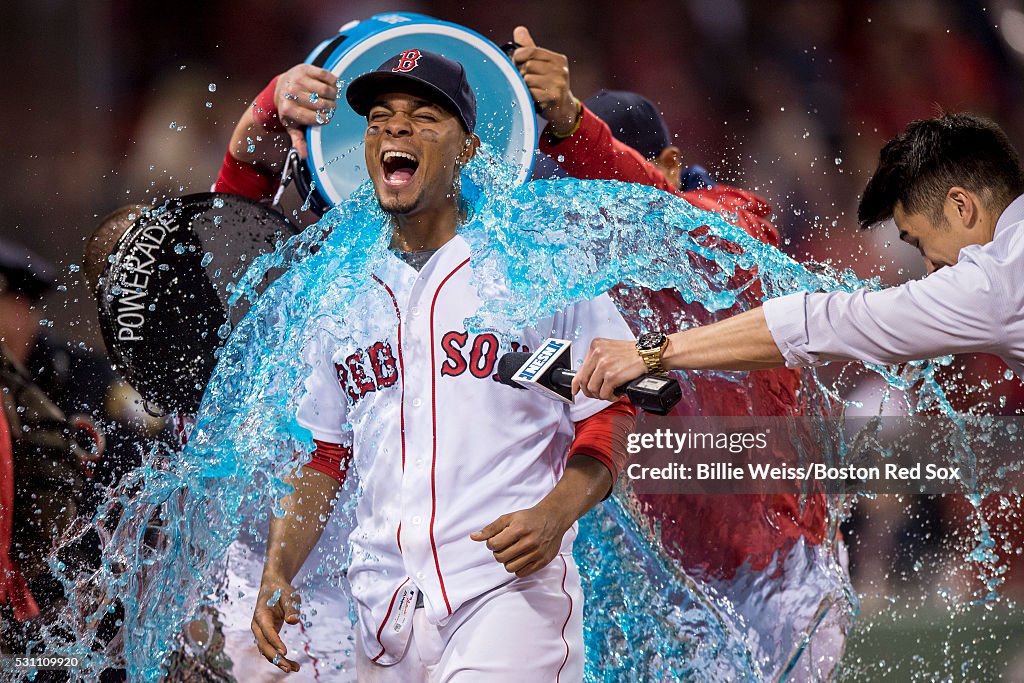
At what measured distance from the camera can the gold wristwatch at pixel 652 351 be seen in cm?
239

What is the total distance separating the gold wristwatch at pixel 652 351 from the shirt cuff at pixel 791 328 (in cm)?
24

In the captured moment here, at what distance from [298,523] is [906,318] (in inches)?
62.0

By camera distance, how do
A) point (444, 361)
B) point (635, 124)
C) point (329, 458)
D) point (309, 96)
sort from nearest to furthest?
1. point (444, 361)
2. point (329, 458)
3. point (309, 96)
4. point (635, 124)

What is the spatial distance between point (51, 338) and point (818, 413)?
2999 millimetres

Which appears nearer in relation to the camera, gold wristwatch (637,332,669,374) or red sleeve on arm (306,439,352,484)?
gold wristwatch (637,332,669,374)

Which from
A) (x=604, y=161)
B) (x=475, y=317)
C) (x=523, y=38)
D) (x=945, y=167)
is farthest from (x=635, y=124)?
(x=475, y=317)

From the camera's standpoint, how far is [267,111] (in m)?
3.53

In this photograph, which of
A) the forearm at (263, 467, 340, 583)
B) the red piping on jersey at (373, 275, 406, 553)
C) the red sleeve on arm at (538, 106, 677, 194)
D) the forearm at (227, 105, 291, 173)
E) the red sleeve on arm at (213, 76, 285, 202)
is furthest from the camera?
the red sleeve on arm at (213, 76, 285, 202)

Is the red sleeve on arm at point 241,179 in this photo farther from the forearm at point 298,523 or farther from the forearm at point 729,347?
the forearm at point 729,347

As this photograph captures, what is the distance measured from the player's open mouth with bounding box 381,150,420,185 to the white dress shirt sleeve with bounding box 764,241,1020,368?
1000 mm

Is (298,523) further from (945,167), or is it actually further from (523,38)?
(945,167)

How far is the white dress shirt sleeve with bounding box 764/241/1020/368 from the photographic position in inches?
90.9

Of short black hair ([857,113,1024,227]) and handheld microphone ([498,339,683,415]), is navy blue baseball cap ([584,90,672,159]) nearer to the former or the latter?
short black hair ([857,113,1024,227])

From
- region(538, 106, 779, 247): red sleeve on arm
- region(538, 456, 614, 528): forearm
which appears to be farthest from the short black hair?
region(538, 456, 614, 528): forearm
